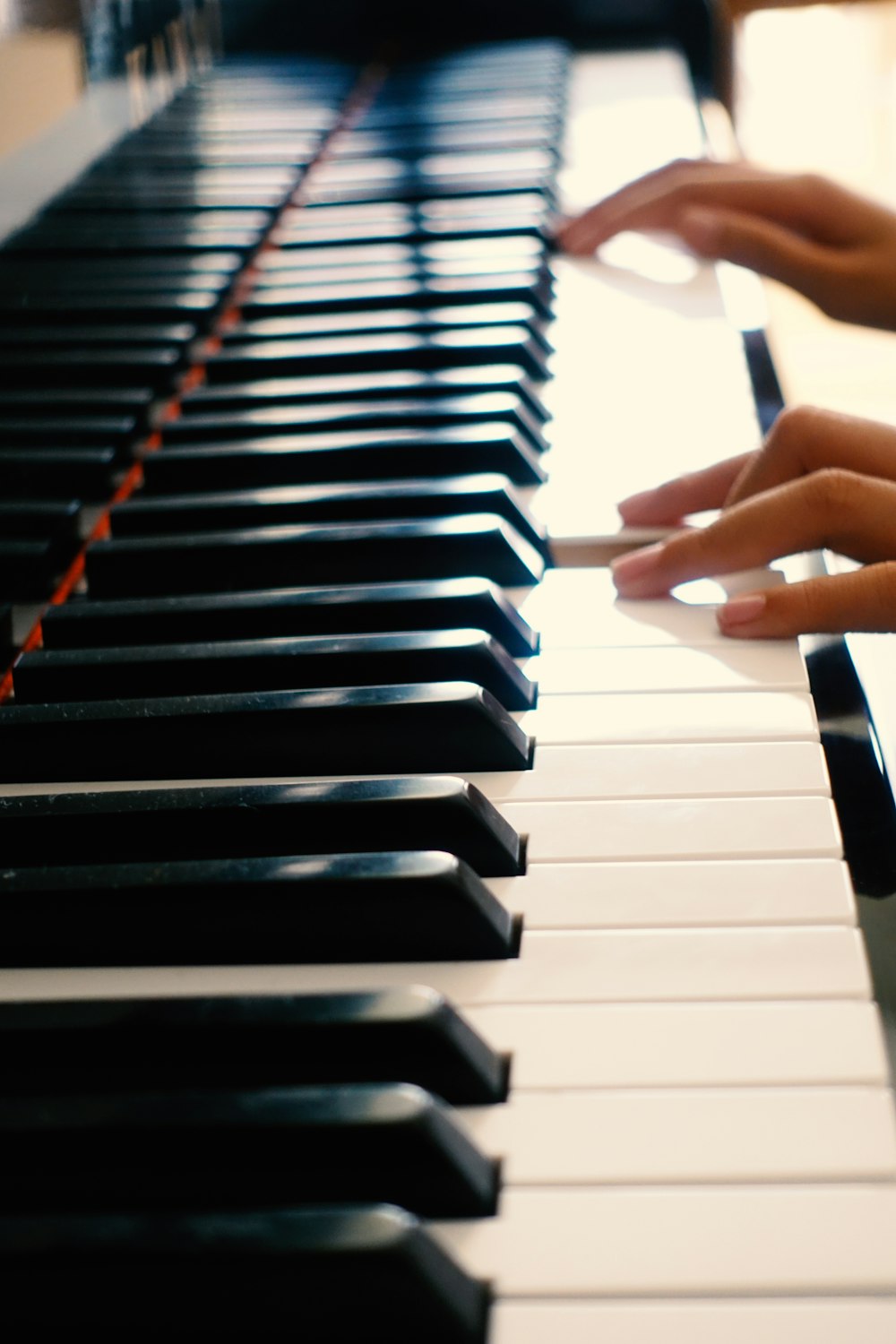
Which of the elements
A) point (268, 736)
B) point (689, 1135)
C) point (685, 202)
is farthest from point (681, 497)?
point (685, 202)

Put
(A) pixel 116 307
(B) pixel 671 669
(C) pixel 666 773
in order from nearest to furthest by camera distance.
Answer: (C) pixel 666 773, (B) pixel 671 669, (A) pixel 116 307

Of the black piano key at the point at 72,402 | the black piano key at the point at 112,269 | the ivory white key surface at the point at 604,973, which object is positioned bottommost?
the ivory white key surface at the point at 604,973

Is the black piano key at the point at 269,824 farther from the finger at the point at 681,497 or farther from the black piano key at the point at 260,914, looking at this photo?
the finger at the point at 681,497

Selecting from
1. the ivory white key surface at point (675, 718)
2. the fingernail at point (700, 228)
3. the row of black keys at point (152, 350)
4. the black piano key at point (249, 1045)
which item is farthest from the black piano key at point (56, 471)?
the fingernail at point (700, 228)

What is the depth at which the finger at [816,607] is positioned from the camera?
1079mm

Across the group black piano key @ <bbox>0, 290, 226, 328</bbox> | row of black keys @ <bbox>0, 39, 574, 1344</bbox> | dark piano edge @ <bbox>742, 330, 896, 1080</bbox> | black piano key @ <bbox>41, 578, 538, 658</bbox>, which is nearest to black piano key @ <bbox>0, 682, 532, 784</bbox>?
row of black keys @ <bbox>0, 39, 574, 1344</bbox>

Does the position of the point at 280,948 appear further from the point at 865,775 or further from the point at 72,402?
the point at 72,402

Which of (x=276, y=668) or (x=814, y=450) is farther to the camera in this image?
(x=814, y=450)

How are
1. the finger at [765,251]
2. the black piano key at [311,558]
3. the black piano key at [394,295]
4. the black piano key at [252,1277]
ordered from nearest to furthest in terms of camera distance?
the black piano key at [252,1277]
the black piano key at [311,558]
the black piano key at [394,295]
the finger at [765,251]

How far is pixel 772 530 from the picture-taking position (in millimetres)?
1161

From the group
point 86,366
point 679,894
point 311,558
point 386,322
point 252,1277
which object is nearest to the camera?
point 252,1277

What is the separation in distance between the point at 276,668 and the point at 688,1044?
1.43 ft

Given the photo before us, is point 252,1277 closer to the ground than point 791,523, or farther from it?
closer to the ground

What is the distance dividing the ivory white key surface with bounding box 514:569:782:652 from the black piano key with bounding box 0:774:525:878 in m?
0.28
